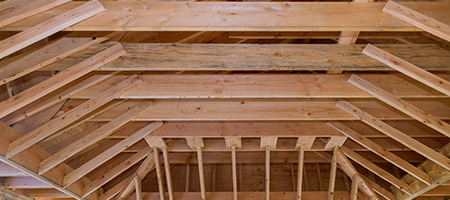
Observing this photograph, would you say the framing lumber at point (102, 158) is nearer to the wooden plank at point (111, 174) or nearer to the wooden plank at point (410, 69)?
the wooden plank at point (111, 174)

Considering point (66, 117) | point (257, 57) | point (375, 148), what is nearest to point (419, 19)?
point (257, 57)

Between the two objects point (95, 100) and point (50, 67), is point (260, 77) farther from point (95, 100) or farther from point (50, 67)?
point (50, 67)

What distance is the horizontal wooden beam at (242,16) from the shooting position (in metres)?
2.11

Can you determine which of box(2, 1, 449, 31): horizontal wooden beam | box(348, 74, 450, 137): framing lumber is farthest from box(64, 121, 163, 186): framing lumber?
box(348, 74, 450, 137): framing lumber

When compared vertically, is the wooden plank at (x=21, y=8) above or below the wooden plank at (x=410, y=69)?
above

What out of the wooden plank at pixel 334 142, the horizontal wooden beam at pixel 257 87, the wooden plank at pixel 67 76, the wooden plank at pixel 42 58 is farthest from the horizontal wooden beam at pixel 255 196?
the wooden plank at pixel 42 58

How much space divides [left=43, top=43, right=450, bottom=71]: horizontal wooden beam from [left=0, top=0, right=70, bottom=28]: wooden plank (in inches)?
23.1

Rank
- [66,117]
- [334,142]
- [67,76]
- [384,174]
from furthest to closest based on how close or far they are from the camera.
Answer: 1. [384,174]
2. [334,142]
3. [66,117]
4. [67,76]

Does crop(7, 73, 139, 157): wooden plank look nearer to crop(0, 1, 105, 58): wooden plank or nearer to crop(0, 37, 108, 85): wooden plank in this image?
crop(0, 37, 108, 85): wooden plank

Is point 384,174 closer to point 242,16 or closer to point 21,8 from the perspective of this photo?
point 242,16

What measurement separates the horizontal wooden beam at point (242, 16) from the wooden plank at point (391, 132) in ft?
4.16

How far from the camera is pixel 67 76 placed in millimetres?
2486

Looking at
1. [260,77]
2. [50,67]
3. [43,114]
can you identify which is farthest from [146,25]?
[43,114]

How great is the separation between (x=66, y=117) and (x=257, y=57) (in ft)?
6.09
